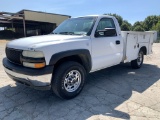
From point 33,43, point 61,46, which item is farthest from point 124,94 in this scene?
point 33,43

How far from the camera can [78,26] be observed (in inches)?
201

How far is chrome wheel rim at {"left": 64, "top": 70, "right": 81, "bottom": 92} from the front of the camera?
13.8 feet

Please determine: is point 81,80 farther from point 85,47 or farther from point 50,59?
point 50,59

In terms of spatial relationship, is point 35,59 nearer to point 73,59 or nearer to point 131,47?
point 73,59

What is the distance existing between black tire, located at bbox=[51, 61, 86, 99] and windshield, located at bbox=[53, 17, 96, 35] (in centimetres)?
99

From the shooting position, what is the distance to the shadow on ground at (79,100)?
367 centimetres

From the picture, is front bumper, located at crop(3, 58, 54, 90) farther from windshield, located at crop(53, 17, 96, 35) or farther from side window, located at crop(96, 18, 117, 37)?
side window, located at crop(96, 18, 117, 37)

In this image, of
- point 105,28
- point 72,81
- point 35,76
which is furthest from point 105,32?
point 35,76

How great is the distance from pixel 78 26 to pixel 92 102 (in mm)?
2108

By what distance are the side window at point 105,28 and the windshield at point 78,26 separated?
0.24m

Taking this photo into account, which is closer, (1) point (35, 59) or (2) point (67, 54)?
(1) point (35, 59)

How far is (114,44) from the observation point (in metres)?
5.37

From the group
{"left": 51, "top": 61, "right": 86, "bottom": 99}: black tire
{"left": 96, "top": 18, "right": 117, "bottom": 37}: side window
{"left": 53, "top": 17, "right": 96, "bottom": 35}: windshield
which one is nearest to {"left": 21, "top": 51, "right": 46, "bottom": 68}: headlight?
{"left": 51, "top": 61, "right": 86, "bottom": 99}: black tire

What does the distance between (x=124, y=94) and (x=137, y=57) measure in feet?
8.61
